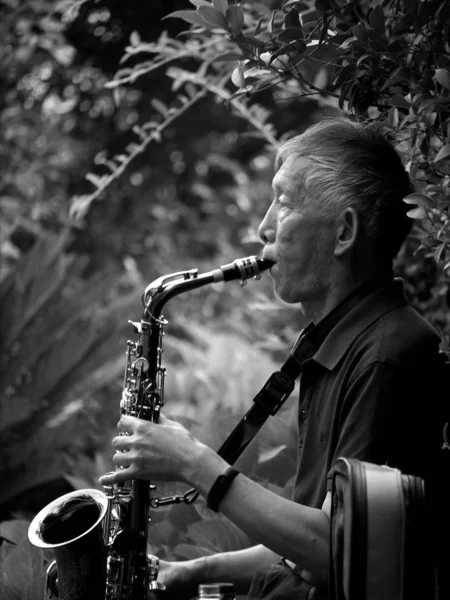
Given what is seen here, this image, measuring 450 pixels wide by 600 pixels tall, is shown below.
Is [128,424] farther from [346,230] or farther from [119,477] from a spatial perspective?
[346,230]

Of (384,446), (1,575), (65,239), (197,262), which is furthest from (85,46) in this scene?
(197,262)

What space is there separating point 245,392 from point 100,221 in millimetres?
2538

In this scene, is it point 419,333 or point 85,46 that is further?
point 85,46

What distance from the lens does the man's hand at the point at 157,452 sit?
2088 millimetres

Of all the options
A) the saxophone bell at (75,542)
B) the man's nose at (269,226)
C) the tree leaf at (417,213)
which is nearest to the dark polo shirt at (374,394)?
the tree leaf at (417,213)

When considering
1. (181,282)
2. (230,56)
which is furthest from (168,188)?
(230,56)

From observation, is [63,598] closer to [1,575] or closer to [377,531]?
[1,575]

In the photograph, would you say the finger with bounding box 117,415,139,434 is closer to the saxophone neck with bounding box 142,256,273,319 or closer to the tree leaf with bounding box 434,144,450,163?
the saxophone neck with bounding box 142,256,273,319

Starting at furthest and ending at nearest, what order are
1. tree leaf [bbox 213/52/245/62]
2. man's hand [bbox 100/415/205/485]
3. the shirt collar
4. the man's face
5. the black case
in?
tree leaf [bbox 213/52/245/62] → the man's face → the shirt collar → man's hand [bbox 100/415/205/485] → the black case

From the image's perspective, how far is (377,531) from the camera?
1760 millimetres

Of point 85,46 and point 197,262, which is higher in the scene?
point 85,46

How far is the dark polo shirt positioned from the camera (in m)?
1.98

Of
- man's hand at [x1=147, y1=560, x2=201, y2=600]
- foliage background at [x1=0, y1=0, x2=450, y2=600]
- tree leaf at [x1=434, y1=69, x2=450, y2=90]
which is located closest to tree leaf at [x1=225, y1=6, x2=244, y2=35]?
foliage background at [x1=0, y1=0, x2=450, y2=600]

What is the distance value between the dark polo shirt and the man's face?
14 centimetres
